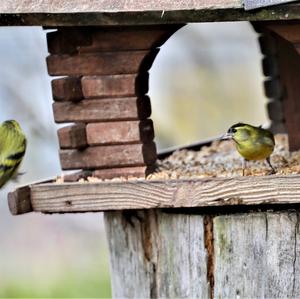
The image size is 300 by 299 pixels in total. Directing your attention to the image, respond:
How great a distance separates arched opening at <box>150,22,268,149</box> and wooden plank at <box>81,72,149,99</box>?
430 centimetres

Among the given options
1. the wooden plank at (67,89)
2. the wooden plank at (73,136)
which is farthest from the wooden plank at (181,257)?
the wooden plank at (67,89)

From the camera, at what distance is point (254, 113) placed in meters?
10.1

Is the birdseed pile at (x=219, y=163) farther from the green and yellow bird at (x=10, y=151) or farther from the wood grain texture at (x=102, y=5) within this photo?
the wood grain texture at (x=102, y=5)

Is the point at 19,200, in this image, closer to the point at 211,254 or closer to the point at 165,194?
the point at 165,194

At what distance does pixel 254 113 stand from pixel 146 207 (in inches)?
237

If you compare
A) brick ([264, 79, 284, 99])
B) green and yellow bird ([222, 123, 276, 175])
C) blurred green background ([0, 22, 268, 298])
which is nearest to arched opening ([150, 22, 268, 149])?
blurred green background ([0, 22, 268, 298])

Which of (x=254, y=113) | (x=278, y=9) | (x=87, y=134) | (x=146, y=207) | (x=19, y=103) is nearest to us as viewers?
(x=278, y=9)

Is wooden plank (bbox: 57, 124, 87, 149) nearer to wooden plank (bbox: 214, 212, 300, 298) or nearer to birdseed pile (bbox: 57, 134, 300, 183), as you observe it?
birdseed pile (bbox: 57, 134, 300, 183)

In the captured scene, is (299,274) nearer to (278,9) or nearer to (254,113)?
(278,9)

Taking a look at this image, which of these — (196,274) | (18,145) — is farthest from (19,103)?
(196,274)

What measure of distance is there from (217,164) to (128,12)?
1045 mm

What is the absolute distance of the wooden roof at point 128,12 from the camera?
3.92m

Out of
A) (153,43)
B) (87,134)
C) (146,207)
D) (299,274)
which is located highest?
(153,43)

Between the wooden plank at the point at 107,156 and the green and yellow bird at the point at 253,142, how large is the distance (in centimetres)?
37
